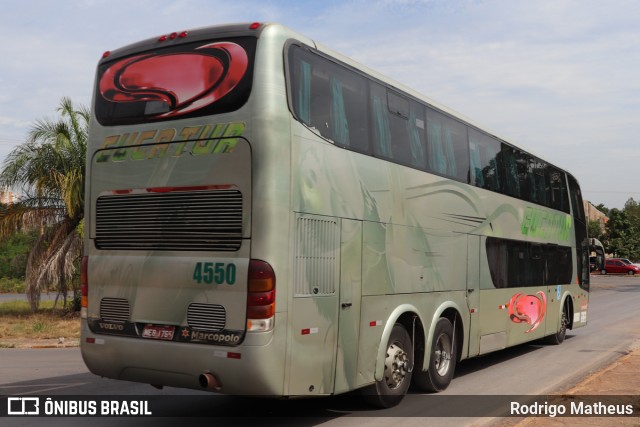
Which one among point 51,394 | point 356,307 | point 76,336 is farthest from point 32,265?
point 356,307

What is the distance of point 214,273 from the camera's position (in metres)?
6.91

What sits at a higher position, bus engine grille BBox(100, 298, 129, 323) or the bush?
bus engine grille BBox(100, 298, 129, 323)

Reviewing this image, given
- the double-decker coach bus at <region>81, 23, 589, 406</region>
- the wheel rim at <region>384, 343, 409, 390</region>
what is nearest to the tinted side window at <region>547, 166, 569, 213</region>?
the double-decker coach bus at <region>81, 23, 589, 406</region>

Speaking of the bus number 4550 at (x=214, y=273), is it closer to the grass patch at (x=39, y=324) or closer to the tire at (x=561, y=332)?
the tire at (x=561, y=332)

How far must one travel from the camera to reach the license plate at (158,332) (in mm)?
7094

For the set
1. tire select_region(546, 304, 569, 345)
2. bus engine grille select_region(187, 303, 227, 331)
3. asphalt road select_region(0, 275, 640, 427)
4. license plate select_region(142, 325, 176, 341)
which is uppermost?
bus engine grille select_region(187, 303, 227, 331)

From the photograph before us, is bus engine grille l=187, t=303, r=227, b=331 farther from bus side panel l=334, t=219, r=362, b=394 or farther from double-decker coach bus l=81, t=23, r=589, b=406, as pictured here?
bus side panel l=334, t=219, r=362, b=394

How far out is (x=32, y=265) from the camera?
20500 mm

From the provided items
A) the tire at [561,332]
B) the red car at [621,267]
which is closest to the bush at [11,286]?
the tire at [561,332]

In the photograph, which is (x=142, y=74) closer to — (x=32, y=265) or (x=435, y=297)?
(x=435, y=297)

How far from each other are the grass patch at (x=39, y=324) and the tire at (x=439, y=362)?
10341 mm

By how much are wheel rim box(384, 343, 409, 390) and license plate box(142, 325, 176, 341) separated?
2839 mm

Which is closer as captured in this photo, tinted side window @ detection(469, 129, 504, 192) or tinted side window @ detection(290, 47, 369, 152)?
tinted side window @ detection(290, 47, 369, 152)

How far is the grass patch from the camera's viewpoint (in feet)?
57.7
